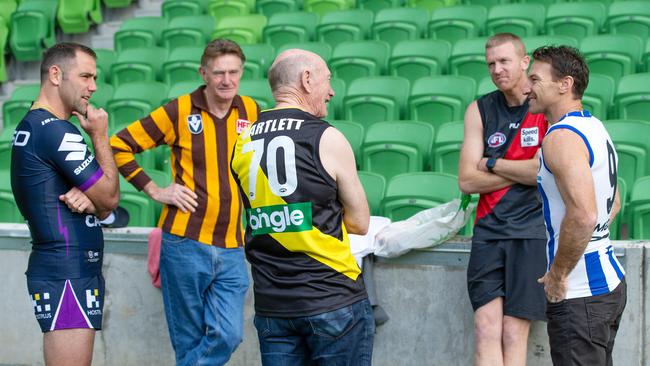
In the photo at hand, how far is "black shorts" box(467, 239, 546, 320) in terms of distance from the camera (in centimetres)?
461

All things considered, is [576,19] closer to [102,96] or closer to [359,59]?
[359,59]

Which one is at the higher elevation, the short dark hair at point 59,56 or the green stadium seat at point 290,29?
the green stadium seat at point 290,29

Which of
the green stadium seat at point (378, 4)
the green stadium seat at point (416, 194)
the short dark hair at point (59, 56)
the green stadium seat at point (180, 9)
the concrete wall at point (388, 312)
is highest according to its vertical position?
the green stadium seat at point (180, 9)

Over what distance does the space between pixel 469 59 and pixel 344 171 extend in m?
5.06

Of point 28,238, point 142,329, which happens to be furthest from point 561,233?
point 28,238

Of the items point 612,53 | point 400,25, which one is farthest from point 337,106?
point 612,53

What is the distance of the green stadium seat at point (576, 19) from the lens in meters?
8.73

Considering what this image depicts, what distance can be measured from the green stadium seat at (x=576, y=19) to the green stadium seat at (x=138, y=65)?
12.6ft

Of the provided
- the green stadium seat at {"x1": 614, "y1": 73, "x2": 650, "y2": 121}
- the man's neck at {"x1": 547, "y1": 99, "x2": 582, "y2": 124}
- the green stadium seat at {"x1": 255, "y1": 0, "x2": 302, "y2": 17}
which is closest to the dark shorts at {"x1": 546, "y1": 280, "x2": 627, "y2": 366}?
the man's neck at {"x1": 547, "y1": 99, "x2": 582, "y2": 124}

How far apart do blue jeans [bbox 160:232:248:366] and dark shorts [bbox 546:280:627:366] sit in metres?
1.88

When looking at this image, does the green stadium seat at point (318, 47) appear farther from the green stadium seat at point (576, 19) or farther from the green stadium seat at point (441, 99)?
the green stadium seat at point (576, 19)

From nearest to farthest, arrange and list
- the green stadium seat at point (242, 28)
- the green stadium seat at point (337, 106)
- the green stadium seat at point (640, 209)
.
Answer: the green stadium seat at point (640, 209)
the green stadium seat at point (337, 106)
the green stadium seat at point (242, 28)

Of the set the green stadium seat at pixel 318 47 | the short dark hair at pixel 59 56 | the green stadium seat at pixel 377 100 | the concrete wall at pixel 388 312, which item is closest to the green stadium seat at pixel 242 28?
the green stadium seat at pixel 318 47

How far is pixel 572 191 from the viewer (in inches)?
139
